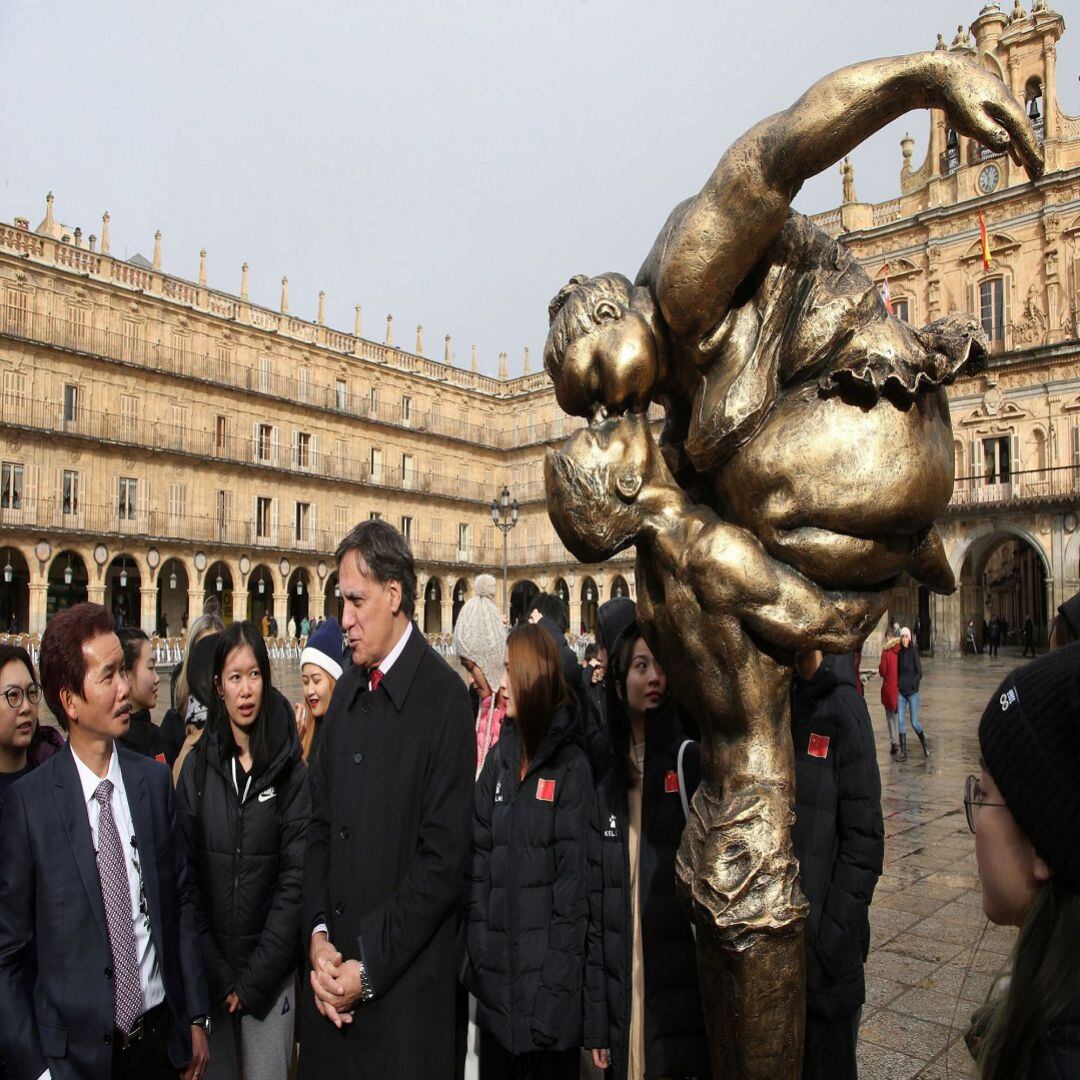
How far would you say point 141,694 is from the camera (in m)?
3.57

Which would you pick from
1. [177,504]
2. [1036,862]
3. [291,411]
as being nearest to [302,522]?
[291,411]

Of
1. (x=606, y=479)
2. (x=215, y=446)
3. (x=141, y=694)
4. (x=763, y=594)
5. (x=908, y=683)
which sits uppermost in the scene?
(x=215, y=446)

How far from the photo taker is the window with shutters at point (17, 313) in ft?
78.8

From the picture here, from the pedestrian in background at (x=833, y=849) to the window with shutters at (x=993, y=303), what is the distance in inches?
1020

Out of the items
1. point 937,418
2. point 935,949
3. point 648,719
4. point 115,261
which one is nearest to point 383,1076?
point 648,719

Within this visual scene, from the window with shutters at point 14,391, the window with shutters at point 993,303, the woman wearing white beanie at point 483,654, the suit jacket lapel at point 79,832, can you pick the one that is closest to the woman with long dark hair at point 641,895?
the suit jacket lapel at point 79,832

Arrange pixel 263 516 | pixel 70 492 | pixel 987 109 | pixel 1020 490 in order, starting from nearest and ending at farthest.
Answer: pixel 987 109, pixel 1020 490, pixel 70 492, pixel 263 516

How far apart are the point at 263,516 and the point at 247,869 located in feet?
96.9

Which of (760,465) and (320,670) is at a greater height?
(760,465)

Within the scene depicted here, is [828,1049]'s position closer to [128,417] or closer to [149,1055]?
[149,1055]

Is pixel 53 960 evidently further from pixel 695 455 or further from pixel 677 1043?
pixel 695 455

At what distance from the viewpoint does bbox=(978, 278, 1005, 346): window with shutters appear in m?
24.4

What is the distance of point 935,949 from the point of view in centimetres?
367

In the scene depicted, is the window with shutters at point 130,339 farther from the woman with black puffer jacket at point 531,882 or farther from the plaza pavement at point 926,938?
the woman with black puffer jacket at point 531,882
